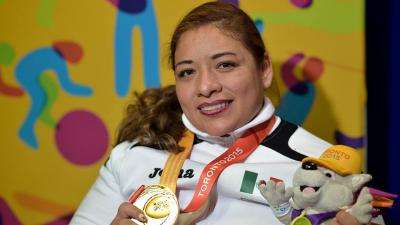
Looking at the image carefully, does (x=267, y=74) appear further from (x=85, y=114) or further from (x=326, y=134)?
(x=85, y=114)

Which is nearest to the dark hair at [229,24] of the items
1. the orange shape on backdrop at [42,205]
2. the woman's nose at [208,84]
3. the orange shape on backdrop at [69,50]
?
the woman's nose at [208,84]

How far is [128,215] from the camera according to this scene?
1031 mm

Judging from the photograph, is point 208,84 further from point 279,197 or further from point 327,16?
point 327,16

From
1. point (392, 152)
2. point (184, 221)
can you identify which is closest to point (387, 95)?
point (392, 152)

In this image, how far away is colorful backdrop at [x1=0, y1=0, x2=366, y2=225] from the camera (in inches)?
55.9

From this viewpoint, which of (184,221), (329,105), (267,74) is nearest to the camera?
(184,221)

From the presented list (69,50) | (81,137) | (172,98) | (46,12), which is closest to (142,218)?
(172,98)

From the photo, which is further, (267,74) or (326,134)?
(326,134)

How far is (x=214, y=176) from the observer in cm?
105

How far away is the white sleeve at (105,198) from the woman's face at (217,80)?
252 mm

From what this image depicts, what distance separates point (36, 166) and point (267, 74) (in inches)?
31.7

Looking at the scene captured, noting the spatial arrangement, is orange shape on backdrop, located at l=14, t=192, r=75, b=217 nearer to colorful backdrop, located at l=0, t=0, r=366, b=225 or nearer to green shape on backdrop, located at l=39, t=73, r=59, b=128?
colorful backdrop, located at l=0, t=0, r=366, b=225

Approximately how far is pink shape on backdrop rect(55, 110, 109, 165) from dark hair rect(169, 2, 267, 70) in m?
0.48

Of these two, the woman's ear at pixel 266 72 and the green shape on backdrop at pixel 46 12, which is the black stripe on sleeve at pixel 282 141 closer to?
the woman's ear at pixel 266 72
